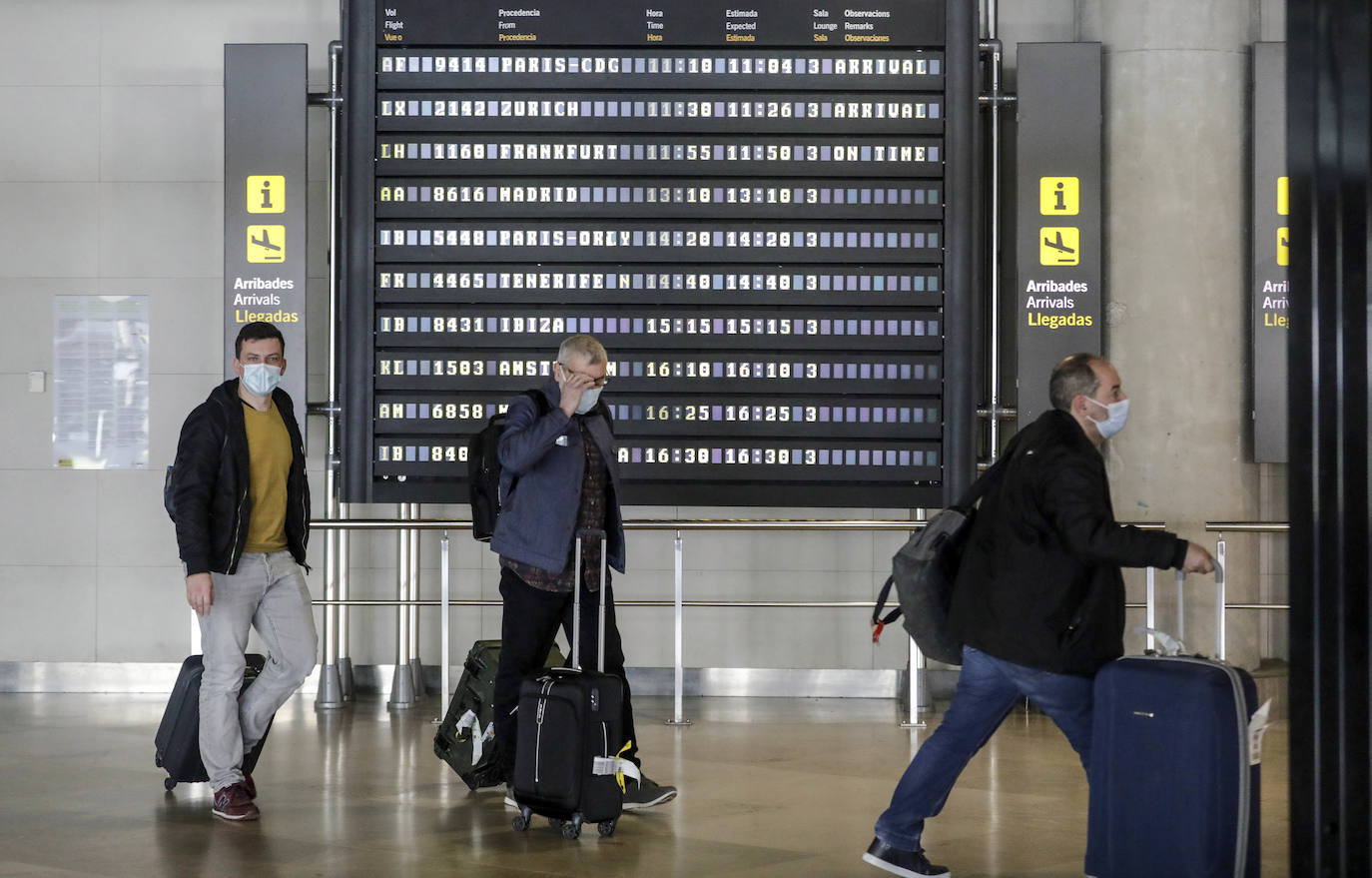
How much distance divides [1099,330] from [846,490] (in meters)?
1.74

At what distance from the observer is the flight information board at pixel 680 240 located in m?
7.92

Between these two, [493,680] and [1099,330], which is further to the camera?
[1099,330]

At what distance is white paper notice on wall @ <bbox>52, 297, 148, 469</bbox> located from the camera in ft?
30.4

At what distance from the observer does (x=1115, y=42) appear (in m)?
8.60

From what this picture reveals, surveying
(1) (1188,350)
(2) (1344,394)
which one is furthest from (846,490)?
(2) (1344,394)

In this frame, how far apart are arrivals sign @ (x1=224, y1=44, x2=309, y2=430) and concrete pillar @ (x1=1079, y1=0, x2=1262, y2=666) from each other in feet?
15.4

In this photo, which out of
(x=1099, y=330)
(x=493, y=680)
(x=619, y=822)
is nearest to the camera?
(x=619, y=822)

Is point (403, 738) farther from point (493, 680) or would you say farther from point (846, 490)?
point (846, 490)

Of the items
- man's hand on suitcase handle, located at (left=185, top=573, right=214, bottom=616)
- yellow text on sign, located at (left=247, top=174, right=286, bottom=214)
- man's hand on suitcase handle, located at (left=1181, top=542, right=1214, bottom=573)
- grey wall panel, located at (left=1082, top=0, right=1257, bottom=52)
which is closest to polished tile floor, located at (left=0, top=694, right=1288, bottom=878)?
man's hand on suitcase handle, located at (left=185, top=573, right=214, bottom=616)

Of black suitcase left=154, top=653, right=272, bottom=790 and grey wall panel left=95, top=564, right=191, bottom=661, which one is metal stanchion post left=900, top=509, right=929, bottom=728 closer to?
black suitcase left=154, top=653, right=272, bottom=790

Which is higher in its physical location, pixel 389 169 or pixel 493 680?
pixel 389 169

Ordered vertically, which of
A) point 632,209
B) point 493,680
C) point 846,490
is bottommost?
point 493,680

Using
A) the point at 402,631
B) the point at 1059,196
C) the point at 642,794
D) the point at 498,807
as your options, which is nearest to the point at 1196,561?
the point at 642,794

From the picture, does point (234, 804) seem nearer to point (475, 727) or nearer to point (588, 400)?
point (475, 727)
